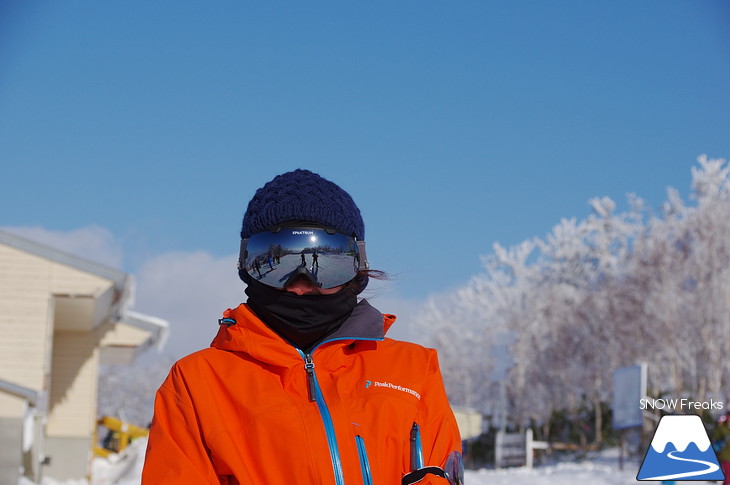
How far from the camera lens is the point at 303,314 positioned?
2279 millimetres

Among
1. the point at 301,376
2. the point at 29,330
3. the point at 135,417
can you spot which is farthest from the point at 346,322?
the point at 135,417

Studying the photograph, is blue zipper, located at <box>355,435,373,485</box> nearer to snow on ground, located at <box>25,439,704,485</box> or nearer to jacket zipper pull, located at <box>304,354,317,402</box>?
jacket zipper pull, located at <box>304,354,317,402</box>

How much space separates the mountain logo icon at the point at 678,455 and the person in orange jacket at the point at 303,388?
3.66 meters

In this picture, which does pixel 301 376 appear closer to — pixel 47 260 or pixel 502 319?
pixel 47 260

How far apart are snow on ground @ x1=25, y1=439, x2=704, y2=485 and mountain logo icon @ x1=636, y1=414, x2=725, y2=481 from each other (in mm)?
10258

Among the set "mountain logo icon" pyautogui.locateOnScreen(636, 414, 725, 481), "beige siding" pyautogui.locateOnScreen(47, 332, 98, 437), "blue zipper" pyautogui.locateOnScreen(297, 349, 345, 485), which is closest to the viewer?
"blue zipper" pyautogui.locateOnScreen(297, 349, 345, 485)

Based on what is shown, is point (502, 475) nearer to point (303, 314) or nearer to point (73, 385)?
point (73, 385)

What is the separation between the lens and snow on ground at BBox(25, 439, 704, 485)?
56.5 ft

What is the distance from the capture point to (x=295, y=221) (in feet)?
7.77

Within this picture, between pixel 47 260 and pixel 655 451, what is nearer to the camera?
pixel 655 451

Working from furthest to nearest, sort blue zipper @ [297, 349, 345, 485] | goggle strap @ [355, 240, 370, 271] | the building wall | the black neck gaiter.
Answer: the building wall, goggle strap @ [355, 240, 370, 271], the black neck gaiter, blue zipper @ [297, 349, 345, 485]

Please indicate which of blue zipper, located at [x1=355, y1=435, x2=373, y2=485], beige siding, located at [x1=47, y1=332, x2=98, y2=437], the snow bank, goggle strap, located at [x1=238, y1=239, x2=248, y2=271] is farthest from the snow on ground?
blue zipper, located at [x1=355, y1=435, x2=373, y2=485]

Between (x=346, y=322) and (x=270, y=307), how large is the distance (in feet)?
0.68

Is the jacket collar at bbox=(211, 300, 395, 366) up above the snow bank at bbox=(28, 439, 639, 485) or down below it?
above
